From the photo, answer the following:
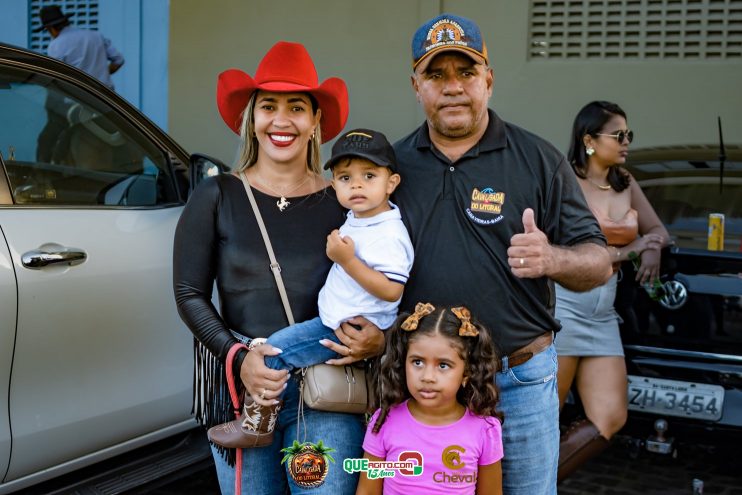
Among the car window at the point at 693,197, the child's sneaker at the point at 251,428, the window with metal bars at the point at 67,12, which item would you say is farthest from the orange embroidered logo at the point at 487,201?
the window with metal bars at the point at 67,12

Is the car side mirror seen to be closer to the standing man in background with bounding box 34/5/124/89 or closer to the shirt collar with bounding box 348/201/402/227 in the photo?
the shirt collar with bounding box 348/201/402/227

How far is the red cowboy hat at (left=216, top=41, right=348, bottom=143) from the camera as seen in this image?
2512 millimetres

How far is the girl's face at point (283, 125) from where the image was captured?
250 centimetres

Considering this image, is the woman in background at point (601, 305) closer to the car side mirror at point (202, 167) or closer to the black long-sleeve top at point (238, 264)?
the car side mirror at point (202, 167)

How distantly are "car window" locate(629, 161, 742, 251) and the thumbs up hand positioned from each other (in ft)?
6.71

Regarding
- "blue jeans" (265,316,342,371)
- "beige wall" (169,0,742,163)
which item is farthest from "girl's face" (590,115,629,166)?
"beige wall" (169,0,742,163)

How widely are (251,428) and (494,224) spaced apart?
33.0 inches

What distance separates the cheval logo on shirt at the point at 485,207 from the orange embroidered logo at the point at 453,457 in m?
0.60

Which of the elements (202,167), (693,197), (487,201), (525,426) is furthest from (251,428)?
(693,197)

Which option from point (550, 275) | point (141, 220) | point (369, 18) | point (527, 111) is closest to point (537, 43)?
point (527, 111)

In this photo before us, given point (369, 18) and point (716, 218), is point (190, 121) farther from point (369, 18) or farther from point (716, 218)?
point (716, 218)

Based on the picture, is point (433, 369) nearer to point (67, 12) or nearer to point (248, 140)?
point (248, 140)

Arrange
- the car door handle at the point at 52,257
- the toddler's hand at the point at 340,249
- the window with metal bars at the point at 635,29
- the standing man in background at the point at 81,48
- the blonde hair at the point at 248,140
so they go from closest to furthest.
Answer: the toddler's hand at the point at 340,249 < the blonde hair at the point at 248,140 < the car door handle at the point at 52,257 < the window with metal bars at the point at 635,29 < the standing man in background at the point at 81,48

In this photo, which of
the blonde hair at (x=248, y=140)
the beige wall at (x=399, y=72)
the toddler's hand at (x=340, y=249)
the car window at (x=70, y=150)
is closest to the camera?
the toddler's hand at (x=340, y=249)
